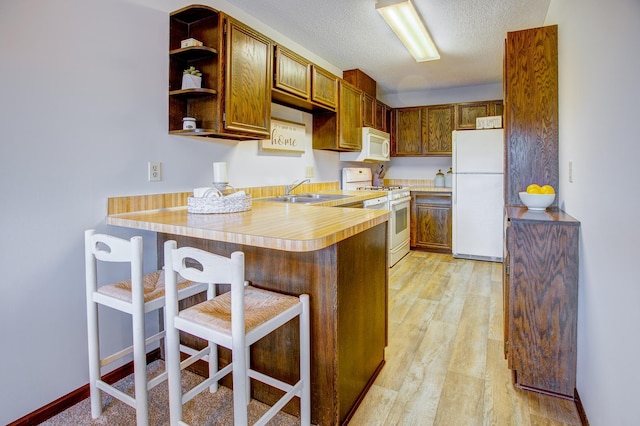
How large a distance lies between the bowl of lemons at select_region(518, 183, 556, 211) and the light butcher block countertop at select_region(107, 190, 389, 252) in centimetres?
89

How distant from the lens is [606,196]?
1265 millimetres

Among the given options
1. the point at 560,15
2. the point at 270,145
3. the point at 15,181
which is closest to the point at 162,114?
the point at 15,181

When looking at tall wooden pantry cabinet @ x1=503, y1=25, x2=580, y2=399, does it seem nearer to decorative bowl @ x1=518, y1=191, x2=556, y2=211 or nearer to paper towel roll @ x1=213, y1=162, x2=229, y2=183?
decorative bowl @ x1=518, y1=191, x2=556, y2=211

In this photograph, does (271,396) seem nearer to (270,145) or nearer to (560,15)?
(270,145)

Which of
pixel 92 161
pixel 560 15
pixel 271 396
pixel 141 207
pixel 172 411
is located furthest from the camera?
pixel 560 15

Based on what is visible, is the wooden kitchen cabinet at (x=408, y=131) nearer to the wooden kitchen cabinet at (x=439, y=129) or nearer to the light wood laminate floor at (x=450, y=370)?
the wooden kitchen cabinet at (x=439, y=129)

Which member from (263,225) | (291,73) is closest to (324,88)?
(291,73)

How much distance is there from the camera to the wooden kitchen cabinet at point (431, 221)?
465 cm

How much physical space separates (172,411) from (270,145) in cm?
213

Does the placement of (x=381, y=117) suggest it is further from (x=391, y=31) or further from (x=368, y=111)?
(x=391, y=31)

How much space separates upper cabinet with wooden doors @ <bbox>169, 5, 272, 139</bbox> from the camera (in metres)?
2.06

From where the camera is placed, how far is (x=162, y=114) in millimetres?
2082

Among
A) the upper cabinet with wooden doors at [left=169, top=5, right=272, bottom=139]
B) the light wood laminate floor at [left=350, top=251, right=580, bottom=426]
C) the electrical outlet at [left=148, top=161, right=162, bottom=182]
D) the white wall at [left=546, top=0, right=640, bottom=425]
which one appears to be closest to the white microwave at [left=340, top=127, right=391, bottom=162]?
the light wood laminate floor at [left=350, top=251, right=580, bottom=426]

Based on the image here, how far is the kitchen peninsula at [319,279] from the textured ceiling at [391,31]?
1717 millimetres
